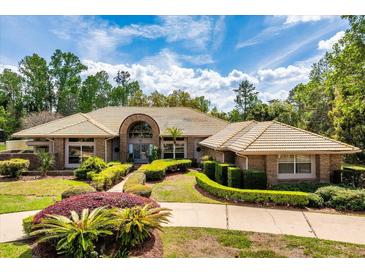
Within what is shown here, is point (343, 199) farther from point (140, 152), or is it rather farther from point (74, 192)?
point (140, 152)

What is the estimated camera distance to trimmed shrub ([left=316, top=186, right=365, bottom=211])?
10.3 m

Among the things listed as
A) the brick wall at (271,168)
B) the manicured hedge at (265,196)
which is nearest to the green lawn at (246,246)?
the manicured hedge at (265,196)

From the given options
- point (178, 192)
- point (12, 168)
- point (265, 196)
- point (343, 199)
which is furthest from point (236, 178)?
point (12, 168)

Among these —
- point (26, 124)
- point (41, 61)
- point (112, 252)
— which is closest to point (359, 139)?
point (112, 252)

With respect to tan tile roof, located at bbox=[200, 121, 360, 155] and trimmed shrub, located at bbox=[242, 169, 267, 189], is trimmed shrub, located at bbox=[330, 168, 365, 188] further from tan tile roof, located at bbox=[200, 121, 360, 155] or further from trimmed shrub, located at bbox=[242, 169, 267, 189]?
trimmed shrub, located at bbox=[242, 169, 267, 189]

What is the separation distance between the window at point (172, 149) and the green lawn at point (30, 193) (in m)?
10.7

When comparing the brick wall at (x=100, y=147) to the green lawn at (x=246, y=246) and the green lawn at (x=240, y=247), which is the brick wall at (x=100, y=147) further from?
the green lawn at (x=246, y=246)

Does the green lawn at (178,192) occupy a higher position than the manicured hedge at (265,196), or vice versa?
the manicured hedge at (265,196)

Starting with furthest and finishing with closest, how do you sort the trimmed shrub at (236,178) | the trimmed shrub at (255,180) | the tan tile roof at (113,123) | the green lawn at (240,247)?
the tan tile roof at (113,123)
the trimmed shrub at (236,178)
the trimmed shrub at (255,180)
the green lawn at (240,247)

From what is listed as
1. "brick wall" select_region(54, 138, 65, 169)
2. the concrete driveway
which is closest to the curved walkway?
the concrete driveway

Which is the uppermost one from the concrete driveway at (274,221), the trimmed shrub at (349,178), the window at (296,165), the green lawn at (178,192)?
the window at (296,165)

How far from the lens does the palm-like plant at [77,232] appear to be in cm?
563

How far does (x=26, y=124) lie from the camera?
1377 inches

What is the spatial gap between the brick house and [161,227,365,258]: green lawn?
6086mm
